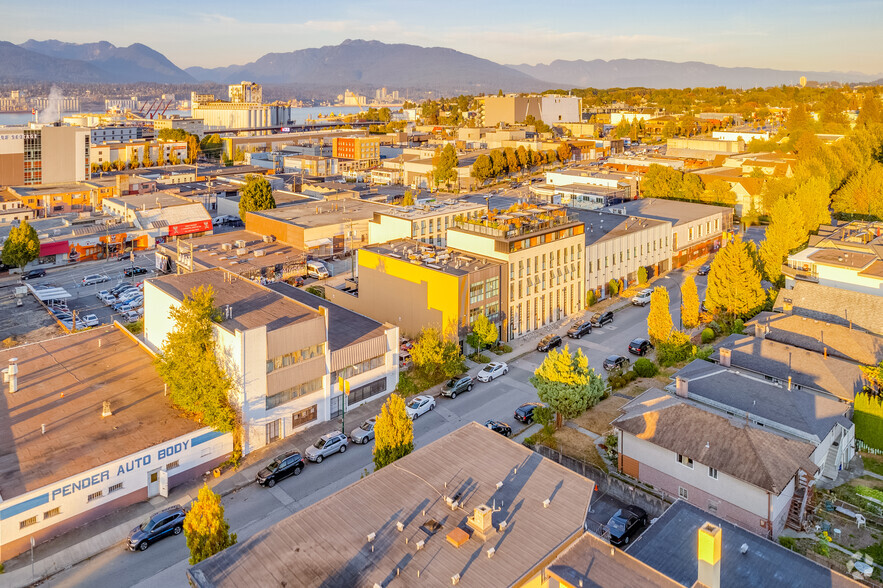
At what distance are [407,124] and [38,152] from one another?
96674 mm

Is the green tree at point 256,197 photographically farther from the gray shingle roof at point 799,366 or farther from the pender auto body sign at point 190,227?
the gray shingle roof at point 799,366

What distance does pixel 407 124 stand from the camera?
16388 cm

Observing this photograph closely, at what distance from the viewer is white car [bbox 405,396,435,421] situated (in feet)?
91.2

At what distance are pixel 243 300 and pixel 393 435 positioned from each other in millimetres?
12527

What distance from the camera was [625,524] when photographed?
19.5 meters

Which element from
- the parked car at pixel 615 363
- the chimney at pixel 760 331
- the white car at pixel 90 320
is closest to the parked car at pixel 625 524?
the parked car at pixel 615 363

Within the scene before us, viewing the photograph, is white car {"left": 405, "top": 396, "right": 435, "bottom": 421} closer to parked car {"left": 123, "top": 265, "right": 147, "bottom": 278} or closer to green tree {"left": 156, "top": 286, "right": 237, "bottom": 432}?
green tree {"left": 156, "top": 286, "right": 237, "bottom": 432}

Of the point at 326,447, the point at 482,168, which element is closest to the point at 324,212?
the point at 482,168

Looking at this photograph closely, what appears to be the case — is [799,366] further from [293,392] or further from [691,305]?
[293,392]

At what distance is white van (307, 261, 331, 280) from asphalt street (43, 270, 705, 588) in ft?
70.2

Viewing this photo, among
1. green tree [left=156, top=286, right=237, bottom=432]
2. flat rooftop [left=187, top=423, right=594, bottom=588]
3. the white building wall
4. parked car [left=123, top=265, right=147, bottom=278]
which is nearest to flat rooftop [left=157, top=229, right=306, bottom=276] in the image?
parked car [left=123, top=265, right=147, bottom=278]

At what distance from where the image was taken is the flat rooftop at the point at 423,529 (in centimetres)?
1409

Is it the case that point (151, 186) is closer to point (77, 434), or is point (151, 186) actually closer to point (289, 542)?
point (77, 434)

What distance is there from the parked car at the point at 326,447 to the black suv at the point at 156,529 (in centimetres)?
521
